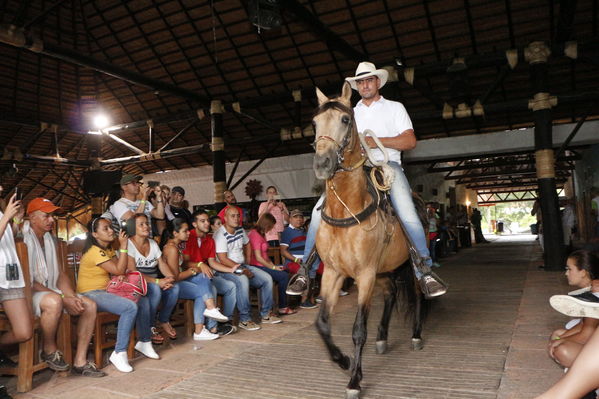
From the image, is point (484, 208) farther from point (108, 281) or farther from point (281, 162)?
point (108, 281)

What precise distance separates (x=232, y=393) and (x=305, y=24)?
541cm

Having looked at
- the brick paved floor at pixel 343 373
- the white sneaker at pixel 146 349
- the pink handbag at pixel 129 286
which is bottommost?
the brick paved floor at pixel 343 373

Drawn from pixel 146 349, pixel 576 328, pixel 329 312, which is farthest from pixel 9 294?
pixel 576 328

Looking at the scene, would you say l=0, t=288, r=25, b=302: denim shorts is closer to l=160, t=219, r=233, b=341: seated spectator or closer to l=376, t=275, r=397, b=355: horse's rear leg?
l=160, t=219, r=233, b=341: seated spectator

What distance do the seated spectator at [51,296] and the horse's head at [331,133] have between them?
2352 mm

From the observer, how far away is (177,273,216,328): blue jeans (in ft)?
14.7

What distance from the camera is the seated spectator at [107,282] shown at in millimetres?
3570

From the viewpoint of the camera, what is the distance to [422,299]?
4.09 metres

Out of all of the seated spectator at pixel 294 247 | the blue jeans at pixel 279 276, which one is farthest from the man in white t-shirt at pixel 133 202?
the seated spectator at pixel 294 247

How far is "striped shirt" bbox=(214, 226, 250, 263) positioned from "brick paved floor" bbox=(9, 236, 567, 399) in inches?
36.4

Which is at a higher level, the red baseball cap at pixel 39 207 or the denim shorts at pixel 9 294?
the red baseball cap at pixel 39 207

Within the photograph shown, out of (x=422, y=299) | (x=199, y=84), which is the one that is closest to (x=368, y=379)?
(x=422, y=299)

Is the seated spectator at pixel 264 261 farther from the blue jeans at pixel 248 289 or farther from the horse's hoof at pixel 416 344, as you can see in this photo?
the horse's hoof at pixel 416 344

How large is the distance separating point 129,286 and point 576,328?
3.54 meters
